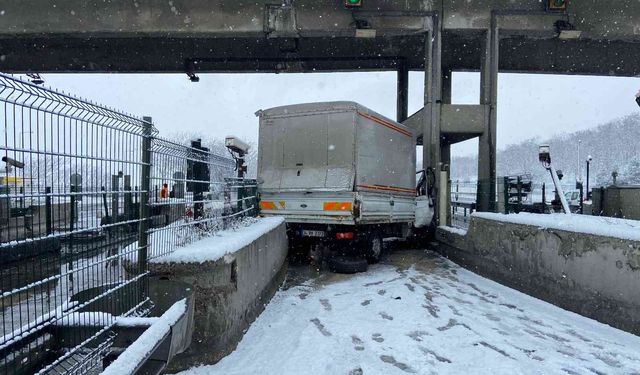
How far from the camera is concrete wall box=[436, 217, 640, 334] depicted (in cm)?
511

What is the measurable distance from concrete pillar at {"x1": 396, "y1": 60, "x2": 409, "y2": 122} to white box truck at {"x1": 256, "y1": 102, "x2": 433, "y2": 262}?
27.8ft

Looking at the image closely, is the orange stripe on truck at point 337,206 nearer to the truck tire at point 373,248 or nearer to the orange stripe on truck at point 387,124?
the truck tire at point 373,248

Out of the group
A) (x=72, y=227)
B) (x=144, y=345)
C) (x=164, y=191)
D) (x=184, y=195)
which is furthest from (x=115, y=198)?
(x=184, y=195)

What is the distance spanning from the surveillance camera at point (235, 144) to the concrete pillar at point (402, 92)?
37.3ft

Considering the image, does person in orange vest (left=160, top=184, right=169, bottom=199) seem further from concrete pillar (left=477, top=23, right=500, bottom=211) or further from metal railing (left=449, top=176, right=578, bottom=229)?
concrete pillar (left=477, top=23, right=500, bottom=211)

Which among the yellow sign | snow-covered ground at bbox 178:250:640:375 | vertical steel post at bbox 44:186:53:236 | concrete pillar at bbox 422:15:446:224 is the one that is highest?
concrete pillar at bbox 422:15:446:224

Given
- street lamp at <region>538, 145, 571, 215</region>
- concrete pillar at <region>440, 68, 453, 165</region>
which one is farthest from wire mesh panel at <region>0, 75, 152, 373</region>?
concrete pillar at <region>440, 68, 453, 165</region>

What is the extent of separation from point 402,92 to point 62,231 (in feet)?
58.4

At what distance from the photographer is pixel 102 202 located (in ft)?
10.3

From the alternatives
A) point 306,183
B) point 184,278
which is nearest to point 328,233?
point 306,183

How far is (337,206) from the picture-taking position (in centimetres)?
919

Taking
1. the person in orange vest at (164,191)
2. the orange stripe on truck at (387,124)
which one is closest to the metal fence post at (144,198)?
the person in orange vest at (164,191)

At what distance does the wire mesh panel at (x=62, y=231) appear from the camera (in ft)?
7.76

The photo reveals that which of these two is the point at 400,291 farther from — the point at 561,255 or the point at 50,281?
the point at 50,281
